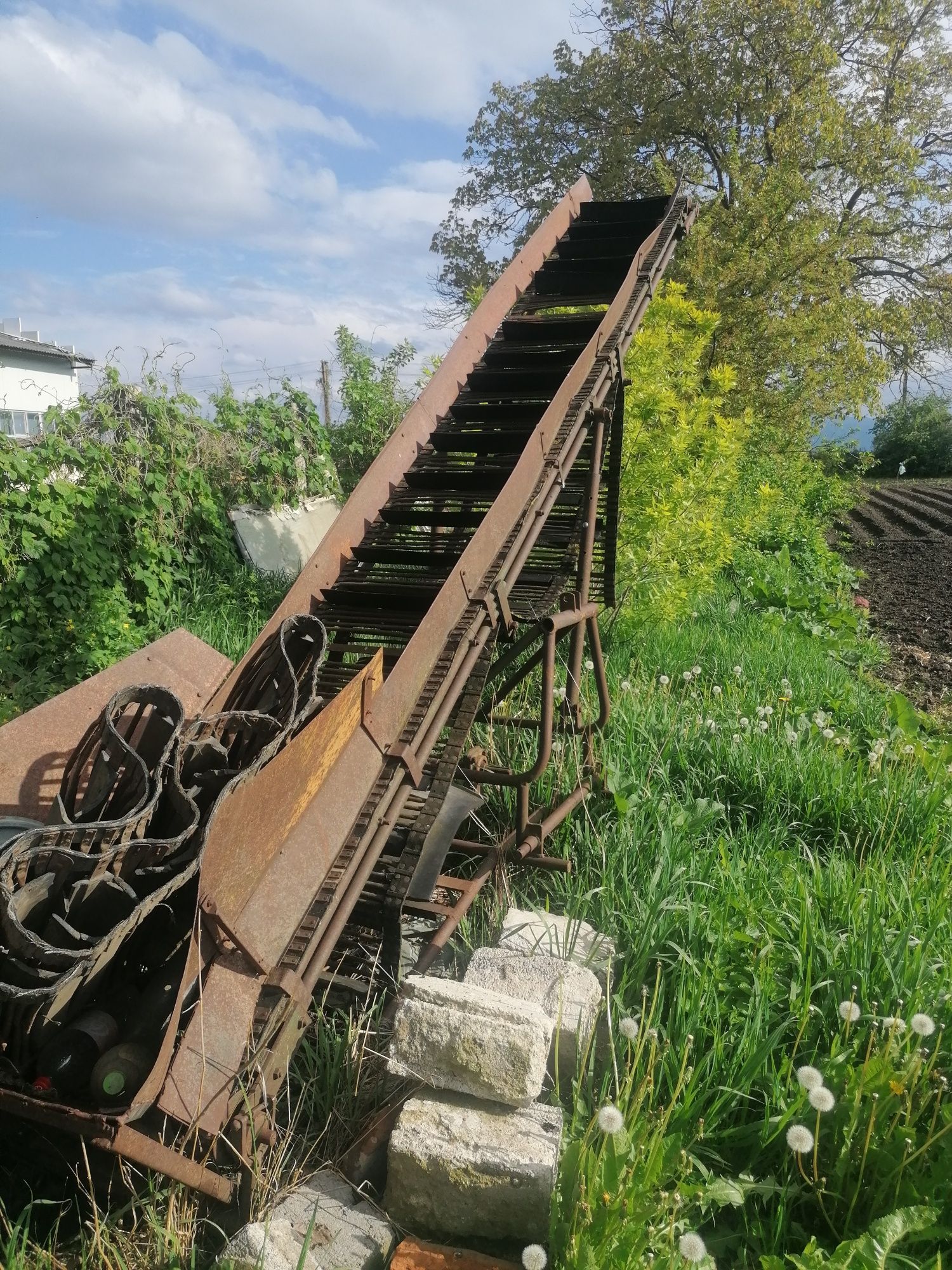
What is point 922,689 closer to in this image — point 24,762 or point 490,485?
point 490,485

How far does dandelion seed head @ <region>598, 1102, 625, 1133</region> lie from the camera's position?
71.5 inches

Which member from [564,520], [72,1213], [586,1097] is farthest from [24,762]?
[564,520]

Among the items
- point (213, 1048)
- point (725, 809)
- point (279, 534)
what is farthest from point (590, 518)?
point (279, 534)

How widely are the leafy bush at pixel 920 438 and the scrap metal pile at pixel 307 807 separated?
32.3 metres

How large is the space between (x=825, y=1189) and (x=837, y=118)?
54.3 feet

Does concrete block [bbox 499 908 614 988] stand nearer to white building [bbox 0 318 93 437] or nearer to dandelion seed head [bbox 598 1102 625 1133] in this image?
dandelion seed head [bbox 598 1102 625 1133]

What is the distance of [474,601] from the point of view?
3445mm

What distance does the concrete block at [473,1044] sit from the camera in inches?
85.3

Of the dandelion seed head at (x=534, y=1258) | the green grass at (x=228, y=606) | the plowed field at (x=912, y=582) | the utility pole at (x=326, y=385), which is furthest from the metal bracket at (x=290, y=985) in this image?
the utility pole at (x=326, y=385)

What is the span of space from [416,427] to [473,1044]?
340cm

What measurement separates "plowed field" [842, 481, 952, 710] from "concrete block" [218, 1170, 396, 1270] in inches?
227

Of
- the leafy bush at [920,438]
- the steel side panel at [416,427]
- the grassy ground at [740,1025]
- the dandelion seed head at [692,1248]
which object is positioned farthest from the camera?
the leafy bush at [920,438]

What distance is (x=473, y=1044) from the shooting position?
2199 millimetres

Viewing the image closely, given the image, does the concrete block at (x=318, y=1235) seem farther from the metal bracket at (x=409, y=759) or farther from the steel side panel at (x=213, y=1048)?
the metal bracket at (x=409, y=759)
